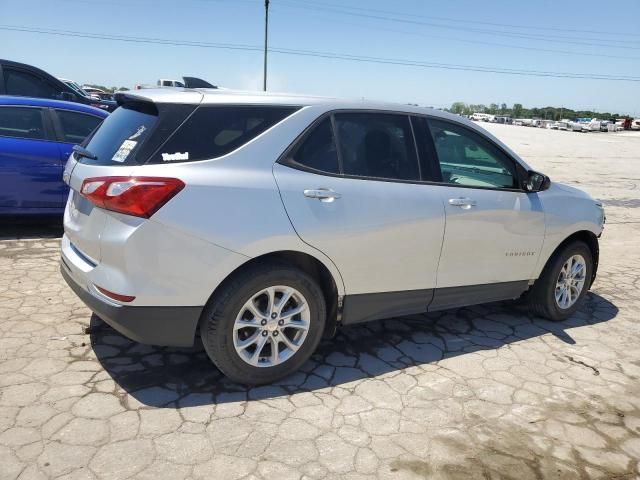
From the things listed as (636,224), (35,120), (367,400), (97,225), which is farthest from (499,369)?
(636,224)

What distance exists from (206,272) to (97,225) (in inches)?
25.9

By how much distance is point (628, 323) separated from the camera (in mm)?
4891

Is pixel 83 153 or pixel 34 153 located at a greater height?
pixel 83 153

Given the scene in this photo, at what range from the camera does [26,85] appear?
9.11 m

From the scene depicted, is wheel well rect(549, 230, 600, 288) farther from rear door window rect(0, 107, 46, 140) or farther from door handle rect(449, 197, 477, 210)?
rear door window rect(0, 107, 46, 140)

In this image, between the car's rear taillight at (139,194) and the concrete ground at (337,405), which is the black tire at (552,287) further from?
the car's rear taillight at (139,194)

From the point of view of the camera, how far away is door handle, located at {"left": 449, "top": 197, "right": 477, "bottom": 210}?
3729 millimetres

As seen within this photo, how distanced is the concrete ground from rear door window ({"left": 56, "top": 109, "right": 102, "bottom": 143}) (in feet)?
7.41

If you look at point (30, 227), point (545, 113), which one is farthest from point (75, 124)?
point (545, 113)

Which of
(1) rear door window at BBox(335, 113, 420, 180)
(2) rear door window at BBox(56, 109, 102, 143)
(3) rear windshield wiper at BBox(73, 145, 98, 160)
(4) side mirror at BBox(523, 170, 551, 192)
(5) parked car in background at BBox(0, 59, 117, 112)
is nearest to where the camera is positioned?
(3) rear windshield wiper at BBox(73, 145, 98, 160)

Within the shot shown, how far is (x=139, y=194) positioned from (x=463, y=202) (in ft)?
7.26

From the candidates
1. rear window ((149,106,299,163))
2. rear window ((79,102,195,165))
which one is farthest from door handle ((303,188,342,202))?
rear window ((79,102,195,165))

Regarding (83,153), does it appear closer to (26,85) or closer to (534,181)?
(534,181)

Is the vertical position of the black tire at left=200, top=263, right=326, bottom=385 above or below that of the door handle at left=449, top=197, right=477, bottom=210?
below
